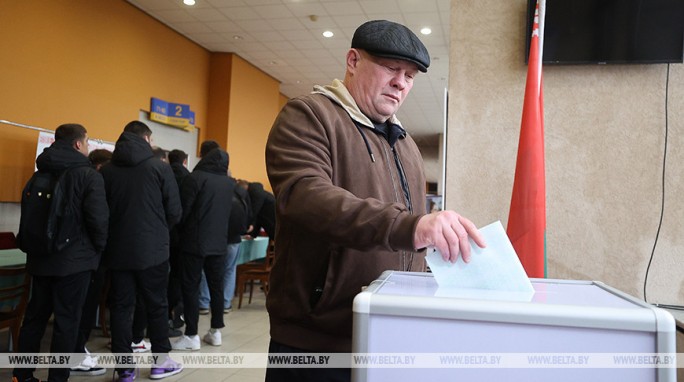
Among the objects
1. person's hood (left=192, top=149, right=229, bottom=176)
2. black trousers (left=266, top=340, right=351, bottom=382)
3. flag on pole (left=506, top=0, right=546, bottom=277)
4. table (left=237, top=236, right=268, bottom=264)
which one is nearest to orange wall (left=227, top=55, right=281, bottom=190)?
table (left=237, top=236, right=268, bottom=264)

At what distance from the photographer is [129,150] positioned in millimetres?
3234

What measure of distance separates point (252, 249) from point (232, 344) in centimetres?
203

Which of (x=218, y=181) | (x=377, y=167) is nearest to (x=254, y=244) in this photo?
(x=218, y=181)

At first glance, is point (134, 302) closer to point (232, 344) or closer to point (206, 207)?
point (206, 207)

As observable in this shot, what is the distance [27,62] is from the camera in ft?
16.6

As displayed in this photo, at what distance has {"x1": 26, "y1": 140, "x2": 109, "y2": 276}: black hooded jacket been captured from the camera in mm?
2861

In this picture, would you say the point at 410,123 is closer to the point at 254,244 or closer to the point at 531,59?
the point at 254,244

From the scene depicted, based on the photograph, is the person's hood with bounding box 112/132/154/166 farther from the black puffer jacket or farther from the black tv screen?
the black tv screen

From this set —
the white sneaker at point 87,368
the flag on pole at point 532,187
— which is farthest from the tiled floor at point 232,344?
the flag on pole at point 532,187

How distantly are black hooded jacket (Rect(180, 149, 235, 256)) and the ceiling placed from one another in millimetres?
3103

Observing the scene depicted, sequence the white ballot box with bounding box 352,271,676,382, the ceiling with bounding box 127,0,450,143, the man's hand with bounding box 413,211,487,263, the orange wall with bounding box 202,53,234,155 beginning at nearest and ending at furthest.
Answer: the white ballot box with bounding box 352,271,676,382, the man's hand with bounding box 413,211,487,263, the ceiling with bounding box 127,0,450,143, the orange wall with bounding box 202,53,234,155

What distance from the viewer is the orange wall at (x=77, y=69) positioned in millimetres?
4918

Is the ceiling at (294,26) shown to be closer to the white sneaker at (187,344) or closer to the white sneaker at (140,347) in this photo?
the white sneaker at (187,344)

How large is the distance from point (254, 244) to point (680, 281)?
16.2ft
